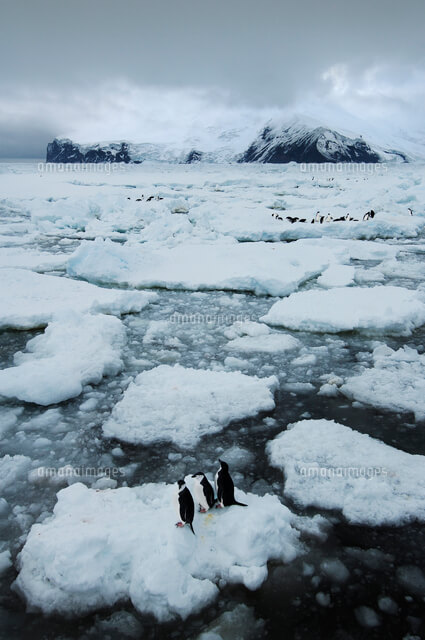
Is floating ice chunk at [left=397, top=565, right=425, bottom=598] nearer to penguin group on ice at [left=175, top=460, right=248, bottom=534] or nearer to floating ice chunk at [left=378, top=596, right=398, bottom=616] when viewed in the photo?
floating ice chunk at [left=378, top=596, right=398, bottom=616]

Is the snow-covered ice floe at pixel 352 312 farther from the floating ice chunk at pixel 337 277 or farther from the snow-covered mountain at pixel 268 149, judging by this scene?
the snow-covered mountain at pixel 268 149

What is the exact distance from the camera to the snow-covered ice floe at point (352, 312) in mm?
5094

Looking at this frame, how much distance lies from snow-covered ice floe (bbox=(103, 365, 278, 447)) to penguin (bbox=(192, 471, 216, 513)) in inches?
26.9

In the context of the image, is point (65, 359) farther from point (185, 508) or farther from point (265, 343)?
point (185, 508)

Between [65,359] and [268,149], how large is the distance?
12369 centimetres

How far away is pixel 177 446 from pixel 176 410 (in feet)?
1.37

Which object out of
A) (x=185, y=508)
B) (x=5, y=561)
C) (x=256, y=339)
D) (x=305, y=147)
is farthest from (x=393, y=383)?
(x=305, y=147)

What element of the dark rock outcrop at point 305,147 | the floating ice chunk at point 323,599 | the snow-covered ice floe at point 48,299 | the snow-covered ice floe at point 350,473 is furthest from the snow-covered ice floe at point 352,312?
the dark rock outcrop at point 305,147

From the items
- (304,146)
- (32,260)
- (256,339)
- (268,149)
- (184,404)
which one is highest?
(304,146)

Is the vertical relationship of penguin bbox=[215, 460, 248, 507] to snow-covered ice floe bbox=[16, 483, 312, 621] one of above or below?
above

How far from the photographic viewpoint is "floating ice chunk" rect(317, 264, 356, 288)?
279 inches

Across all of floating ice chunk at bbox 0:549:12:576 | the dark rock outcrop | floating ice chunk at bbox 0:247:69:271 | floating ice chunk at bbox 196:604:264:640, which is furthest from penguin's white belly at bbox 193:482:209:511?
the dark rock outcrop

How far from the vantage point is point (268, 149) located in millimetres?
117750

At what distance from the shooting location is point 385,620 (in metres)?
1.87
